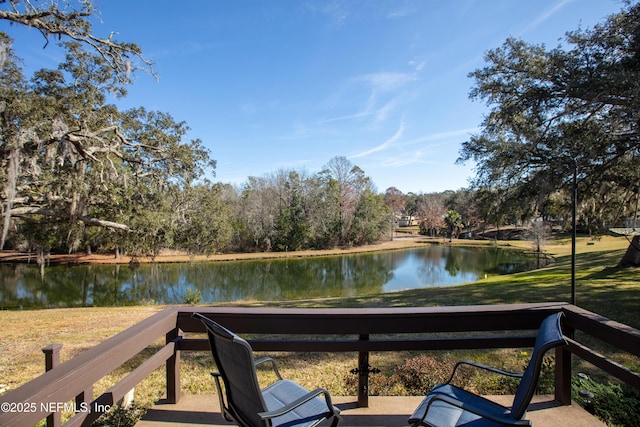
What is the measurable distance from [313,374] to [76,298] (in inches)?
589

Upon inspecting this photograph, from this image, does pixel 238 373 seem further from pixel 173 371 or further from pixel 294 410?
pixel 173 371

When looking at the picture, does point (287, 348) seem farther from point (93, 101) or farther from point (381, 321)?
point (93, 101)

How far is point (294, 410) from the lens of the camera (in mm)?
1624

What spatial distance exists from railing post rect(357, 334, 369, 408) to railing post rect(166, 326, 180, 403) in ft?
3.86

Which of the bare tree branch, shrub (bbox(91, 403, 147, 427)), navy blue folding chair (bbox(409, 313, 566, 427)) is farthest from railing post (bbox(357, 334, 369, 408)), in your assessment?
the bare tree branch

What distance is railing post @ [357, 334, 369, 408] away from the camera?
207 centimetres

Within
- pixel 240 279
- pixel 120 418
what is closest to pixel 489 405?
pixel 120 418

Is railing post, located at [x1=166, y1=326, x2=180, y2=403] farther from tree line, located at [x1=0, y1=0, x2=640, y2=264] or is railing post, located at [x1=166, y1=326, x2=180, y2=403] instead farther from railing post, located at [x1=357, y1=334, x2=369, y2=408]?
tree line, located at [x1=0, y1=0, x2=640, y2=264]

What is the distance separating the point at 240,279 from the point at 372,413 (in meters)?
18.2

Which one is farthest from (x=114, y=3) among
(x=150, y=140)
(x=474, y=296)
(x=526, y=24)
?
(x=474, y=296)

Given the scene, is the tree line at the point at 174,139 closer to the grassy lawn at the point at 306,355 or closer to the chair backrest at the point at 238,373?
the grassy lawn at the point at 306,355

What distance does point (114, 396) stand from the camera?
1.56 meters

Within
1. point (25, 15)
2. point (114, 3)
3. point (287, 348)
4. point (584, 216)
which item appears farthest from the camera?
point (584, 216)

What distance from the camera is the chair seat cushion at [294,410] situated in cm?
151
